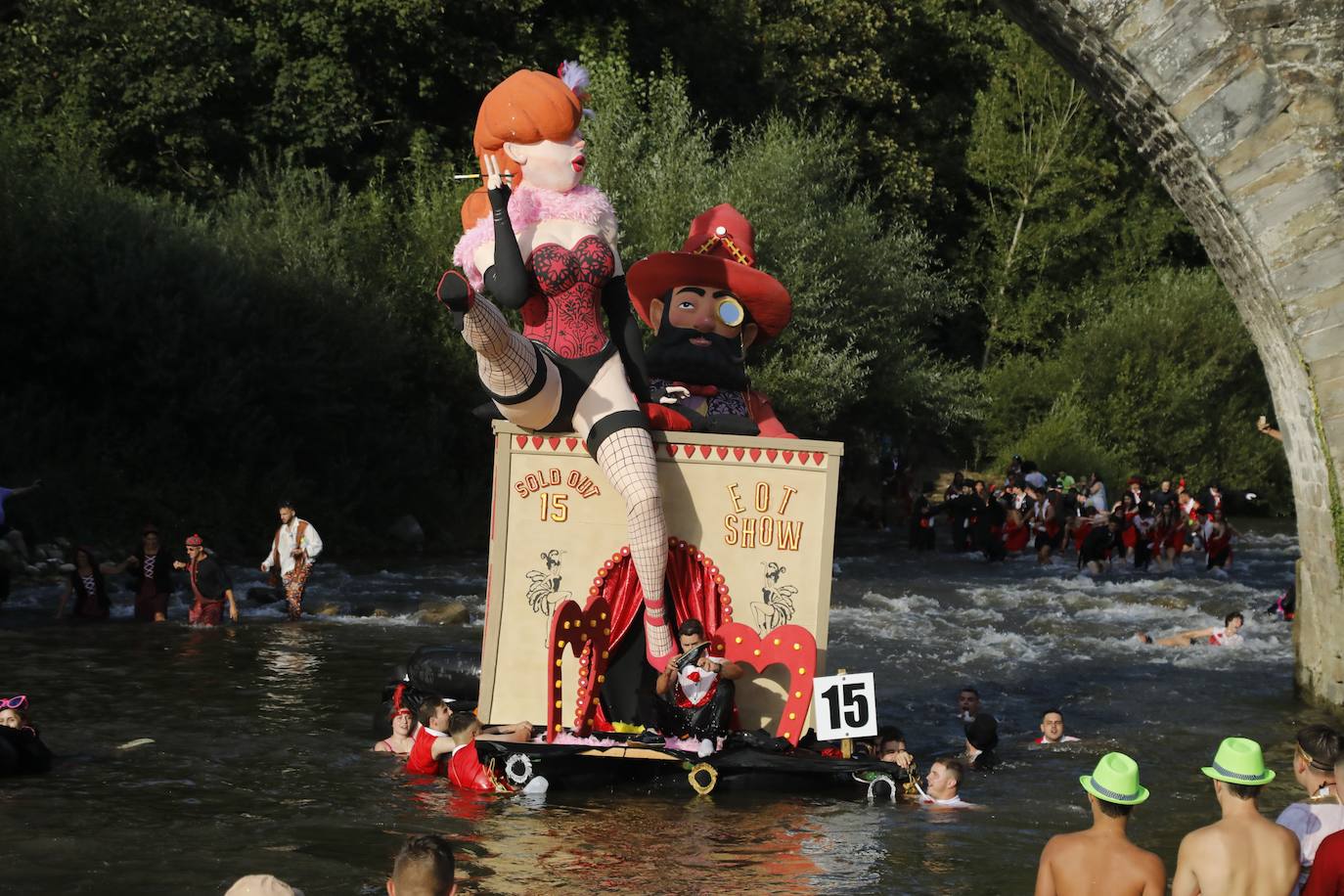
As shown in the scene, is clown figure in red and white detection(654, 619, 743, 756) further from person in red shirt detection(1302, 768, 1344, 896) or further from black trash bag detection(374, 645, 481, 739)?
person in red shirt detection(1302, 768, 1344, 896)

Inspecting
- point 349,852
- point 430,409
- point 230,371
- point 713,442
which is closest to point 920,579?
point 430,409

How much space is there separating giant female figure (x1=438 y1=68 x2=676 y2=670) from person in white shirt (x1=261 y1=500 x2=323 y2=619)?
8630 mm

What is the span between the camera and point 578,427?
11383 mm

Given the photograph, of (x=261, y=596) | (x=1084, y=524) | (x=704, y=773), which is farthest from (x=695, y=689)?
(x=1084, y=524)

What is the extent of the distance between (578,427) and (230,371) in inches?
630

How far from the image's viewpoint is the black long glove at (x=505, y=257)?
1085cm

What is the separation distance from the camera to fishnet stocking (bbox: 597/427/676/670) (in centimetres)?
1118

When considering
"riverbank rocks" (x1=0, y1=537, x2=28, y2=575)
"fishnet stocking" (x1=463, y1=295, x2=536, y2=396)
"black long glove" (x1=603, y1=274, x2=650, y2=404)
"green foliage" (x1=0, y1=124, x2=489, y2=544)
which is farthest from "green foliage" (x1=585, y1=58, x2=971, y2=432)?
"fishnet stocking" (x1=463, y1=295, x2=536, y2=396)

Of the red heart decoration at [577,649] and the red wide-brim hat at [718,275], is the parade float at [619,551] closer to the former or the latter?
the red heart decoration at [577,649]

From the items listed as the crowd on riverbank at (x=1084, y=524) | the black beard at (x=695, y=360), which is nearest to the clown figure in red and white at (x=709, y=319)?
the black beard at (x=695, y=360)

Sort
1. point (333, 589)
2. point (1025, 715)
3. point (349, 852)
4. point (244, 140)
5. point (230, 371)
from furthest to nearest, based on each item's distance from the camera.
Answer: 1. point (244, 140)
2. point (230, 371)
3. point (333, 589)
4. point (1025, 715)
5. point (349, 852)

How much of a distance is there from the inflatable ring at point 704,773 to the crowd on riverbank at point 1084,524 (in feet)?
57.7

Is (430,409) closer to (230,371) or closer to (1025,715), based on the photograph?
(230,371)

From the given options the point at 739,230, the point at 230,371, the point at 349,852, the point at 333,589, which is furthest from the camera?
the point at 230,371
